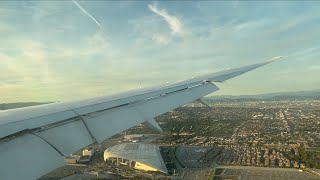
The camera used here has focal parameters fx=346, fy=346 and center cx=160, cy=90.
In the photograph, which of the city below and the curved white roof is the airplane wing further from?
the curved white roof

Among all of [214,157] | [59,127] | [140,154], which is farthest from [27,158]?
[214,157]

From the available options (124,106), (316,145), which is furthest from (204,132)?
(124,106)

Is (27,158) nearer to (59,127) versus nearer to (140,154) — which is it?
(59,127)

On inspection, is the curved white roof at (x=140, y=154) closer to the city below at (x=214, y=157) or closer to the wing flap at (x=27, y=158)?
the city below at (x=214, y=157)

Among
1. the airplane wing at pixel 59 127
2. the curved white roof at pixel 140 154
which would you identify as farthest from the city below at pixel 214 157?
the airplane wing at pixel 59 127

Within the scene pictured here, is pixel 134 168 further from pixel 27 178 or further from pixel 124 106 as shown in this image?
pixel 27 178

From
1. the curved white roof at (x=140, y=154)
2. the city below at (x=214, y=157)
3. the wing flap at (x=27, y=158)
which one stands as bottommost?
the city below at (x=214, y=157)
